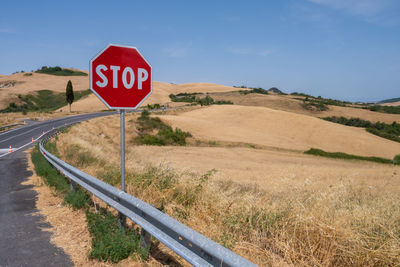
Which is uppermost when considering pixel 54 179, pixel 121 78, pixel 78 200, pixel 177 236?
pixel 121 78

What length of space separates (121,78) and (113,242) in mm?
2755

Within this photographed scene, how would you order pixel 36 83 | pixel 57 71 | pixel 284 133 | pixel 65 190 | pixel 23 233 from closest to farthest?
1. pixel 23 233
2. pixel 65 190
3. pixel 284 133
4. pixel 36 83
5. pixel 57 71

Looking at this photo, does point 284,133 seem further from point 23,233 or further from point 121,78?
point 23,233

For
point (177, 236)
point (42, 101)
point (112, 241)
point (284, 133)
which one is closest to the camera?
point (177, 236)

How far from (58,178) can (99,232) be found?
18.3 feet

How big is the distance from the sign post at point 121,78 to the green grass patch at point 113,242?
10.1 inches

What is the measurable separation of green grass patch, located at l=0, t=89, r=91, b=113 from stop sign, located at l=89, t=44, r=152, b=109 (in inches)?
3652

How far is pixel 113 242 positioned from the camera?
176 inches

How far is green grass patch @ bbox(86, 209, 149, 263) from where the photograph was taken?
4336 millimetres

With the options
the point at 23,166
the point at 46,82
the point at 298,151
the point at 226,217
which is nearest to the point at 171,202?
the point at 226,217

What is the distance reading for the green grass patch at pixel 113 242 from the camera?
4336 millimetres

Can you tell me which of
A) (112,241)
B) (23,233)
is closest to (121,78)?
(112,241)

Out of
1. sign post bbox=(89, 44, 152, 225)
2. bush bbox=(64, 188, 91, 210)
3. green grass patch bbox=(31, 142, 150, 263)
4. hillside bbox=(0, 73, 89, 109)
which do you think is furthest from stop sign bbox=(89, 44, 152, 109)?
hillside bbox=(0, 73, 89, 109)

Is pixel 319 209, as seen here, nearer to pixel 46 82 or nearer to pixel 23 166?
pixel 23 166
